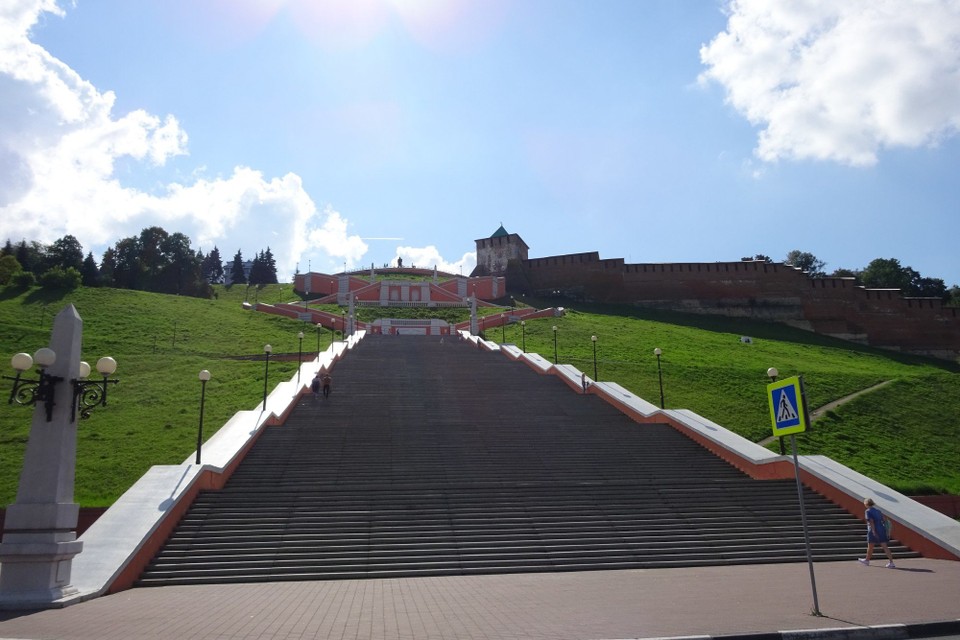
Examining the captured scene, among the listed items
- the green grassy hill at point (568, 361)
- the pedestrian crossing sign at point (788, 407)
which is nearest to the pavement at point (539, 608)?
the pedestrian crossing sign at point (788, 407)

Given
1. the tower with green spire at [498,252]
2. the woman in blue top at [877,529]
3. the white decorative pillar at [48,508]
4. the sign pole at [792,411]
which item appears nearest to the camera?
the sign pole at [792,411]

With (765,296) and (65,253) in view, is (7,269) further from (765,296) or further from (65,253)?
(765,296)

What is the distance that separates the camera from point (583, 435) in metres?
15.0

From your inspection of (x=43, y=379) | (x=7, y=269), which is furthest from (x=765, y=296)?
(x=7, y=269)

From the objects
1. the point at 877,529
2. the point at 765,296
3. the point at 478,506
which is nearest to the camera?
the point at 877,529

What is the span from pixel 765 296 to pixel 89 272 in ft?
183

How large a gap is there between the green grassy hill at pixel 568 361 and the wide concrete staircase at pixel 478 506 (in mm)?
3640

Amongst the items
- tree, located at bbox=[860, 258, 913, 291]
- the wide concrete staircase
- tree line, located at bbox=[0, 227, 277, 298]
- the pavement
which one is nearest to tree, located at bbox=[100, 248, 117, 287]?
tree line, located at bbox=[0, 227, 277, 298]

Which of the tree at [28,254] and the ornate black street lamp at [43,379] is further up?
the tree at [28,254]

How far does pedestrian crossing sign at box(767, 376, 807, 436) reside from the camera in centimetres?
626

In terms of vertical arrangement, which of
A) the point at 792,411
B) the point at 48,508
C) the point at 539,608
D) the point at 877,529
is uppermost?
the point at 792,411

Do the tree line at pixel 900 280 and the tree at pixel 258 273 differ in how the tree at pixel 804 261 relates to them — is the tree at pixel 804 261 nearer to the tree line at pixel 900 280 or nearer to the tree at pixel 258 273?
the tree line at pixel 900 280

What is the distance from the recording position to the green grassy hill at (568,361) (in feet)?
51.0

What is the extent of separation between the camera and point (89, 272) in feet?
194
